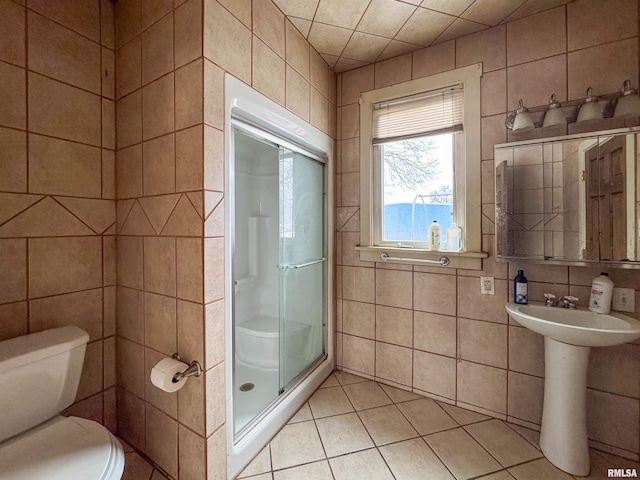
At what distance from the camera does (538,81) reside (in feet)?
4.84

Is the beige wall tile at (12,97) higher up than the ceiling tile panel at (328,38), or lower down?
lower down

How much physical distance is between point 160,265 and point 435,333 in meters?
1.64

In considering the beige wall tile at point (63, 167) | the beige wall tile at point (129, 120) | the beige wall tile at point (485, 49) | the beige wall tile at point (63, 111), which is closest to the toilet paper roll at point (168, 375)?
the beige wall tile at point (63, 167)

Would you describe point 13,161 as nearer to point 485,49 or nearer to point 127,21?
point 127,21

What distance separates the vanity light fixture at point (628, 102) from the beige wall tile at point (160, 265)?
2.14 meters

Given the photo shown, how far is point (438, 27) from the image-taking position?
157cm

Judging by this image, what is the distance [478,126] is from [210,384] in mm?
1946

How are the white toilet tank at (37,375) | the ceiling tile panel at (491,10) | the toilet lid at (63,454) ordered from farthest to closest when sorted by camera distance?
the ceiling tile panel at (491,10) → the white toilet tank at (37,375) → the toilet lid at (63,454)

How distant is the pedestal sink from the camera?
121 cm

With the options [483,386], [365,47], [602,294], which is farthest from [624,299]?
[365,47]

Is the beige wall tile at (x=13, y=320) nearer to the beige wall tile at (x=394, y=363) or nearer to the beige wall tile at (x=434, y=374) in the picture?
the beige wall tile at (x=394, y=363)

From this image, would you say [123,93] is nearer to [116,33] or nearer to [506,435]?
[116,33]

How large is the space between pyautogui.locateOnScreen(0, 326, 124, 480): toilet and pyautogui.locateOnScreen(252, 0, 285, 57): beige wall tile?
163 cm

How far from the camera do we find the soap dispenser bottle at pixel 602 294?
128 cm
